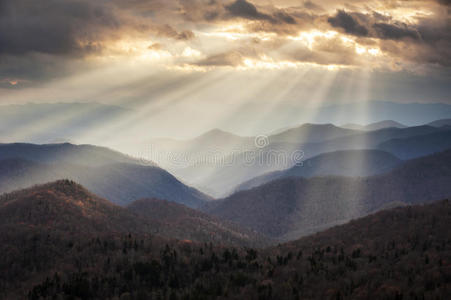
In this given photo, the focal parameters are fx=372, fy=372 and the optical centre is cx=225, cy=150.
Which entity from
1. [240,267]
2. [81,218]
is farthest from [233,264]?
[81,218]

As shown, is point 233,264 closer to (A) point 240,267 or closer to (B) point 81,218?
(A) point 240,267

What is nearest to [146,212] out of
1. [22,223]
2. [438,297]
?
[22,223]

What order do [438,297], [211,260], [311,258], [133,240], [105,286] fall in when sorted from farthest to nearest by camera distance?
[133,240] → [211,260] → [311,258] → [105,286] → [438,297]

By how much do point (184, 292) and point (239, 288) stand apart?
243 inches

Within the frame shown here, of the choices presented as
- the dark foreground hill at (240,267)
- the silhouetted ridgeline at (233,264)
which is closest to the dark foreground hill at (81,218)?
the silhouetted ridgeline at (233,264)

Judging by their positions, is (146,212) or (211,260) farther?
(146,212)

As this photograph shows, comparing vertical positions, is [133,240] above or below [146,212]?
above

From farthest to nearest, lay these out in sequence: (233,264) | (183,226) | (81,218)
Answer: (183,226) < (81,218) < (233,264)

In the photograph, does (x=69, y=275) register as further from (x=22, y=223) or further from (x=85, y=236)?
(x=22, y=223)

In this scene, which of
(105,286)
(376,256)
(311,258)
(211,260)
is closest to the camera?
(105,286)

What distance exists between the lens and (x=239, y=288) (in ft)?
138

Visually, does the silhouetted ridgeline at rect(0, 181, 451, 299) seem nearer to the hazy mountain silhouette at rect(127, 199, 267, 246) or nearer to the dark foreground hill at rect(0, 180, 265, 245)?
the dark foreground hill at rect(0, 180, 265, 245)

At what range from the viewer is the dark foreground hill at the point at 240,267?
1494 inches

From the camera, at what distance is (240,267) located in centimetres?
5312
